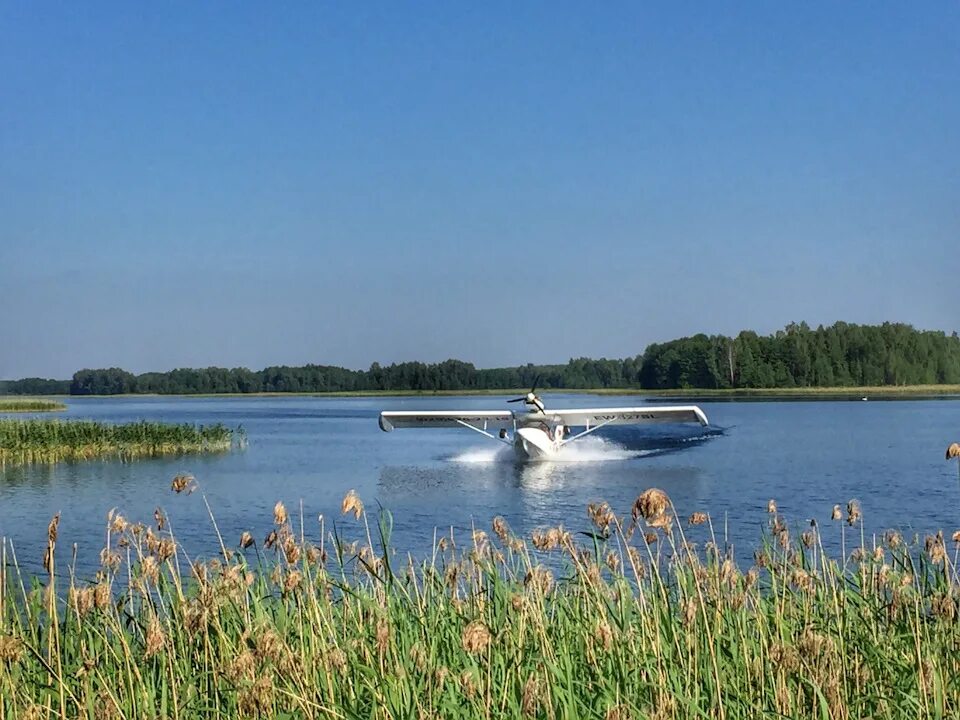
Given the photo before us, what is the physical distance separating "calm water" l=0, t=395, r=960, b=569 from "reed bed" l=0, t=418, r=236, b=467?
3.24ft

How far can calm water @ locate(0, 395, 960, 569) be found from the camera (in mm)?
17859

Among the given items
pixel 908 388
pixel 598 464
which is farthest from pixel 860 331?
pixel 598 464

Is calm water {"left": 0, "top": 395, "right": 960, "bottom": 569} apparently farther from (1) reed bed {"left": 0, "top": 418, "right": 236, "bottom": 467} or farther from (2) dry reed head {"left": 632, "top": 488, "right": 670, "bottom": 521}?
(2) dry reed head {"left": 632, "top": 488, "right": 670, "bottom": 521}

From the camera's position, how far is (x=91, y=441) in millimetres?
32875

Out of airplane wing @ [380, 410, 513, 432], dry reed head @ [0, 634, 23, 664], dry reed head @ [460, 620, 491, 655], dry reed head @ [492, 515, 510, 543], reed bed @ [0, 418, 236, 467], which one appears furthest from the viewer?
airplane wing @ [380, 410, 513, 432]

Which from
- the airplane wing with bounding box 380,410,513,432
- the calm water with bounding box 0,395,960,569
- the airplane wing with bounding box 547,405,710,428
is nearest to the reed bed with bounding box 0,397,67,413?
the calm water with bounding box 0,395,960,569

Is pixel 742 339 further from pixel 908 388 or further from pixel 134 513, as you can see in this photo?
pixel 134 513

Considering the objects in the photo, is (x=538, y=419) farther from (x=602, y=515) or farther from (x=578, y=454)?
(x=602, y=515)

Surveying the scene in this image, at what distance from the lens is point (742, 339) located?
122m

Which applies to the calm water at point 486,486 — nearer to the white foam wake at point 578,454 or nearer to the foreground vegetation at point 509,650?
the white foam wake at point 578,454

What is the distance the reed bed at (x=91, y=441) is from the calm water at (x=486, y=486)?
99 cm

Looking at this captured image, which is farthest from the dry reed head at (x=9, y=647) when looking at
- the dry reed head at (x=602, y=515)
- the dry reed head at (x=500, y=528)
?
the dry reed head at (x=500, y=528)

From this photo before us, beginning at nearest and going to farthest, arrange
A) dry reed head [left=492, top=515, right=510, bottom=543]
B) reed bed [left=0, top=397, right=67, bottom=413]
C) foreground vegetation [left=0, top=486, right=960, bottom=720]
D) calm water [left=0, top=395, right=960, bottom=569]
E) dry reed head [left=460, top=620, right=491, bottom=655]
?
dry reed head [left=460, top=620, right=491, bottom=655] → foreground vegetation [left=0, top=486, right=960, bottom=720] → dry reed head [left=492, top=515, right=510, bottom=543] → calm water [left=0, top=395, right=960, bottom=569] → reed bed [left=0, top=397, right=67, bottom=413]

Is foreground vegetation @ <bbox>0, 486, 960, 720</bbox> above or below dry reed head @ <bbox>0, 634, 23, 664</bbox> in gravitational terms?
below
